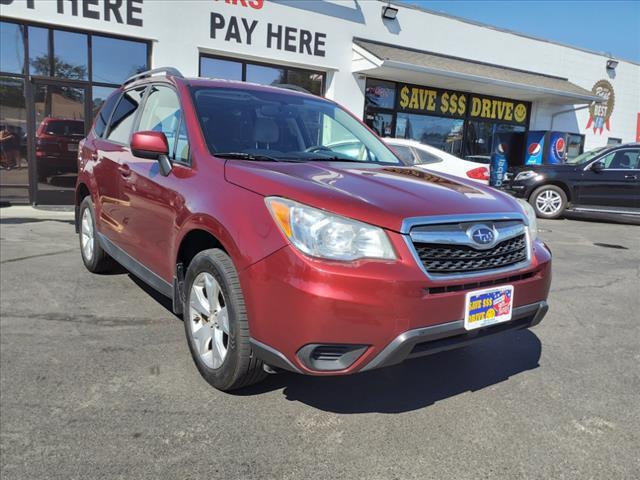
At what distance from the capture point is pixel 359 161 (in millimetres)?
3625

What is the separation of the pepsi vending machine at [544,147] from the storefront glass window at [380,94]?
5.54m

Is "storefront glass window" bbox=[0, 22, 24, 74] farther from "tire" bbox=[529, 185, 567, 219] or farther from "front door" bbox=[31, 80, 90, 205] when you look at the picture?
"tire" bbox=[529, 185, 567, 219]

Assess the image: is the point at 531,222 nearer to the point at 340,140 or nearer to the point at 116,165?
the point at 340,140

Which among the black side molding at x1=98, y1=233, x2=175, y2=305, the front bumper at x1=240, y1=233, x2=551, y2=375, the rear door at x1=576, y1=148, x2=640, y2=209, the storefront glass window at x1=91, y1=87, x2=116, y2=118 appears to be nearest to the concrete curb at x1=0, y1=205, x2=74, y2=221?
the storefront glass window at x1=91, y1=87, x2=116, y2=118

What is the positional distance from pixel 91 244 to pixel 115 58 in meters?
7.15

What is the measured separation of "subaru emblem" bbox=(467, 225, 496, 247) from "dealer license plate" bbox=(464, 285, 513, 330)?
0.23 metres

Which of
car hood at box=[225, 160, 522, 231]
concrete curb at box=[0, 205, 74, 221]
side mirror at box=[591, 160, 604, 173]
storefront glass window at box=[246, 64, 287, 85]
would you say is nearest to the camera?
car hood at box=[225, 160, 522, 231]

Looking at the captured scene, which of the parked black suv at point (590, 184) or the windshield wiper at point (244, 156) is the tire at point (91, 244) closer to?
the windshield wiper at point (244, 156)

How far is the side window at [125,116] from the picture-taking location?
14.4ft

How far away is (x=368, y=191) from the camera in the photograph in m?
2.63

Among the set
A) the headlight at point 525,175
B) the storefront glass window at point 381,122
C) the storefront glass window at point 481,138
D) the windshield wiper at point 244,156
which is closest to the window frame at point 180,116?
the windshield wiper at point 244,156

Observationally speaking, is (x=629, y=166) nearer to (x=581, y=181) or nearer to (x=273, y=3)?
(x=581, y=181)

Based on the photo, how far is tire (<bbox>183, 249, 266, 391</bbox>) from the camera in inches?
103

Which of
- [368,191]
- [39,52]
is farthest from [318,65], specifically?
[368,191]
